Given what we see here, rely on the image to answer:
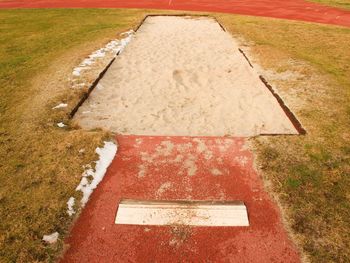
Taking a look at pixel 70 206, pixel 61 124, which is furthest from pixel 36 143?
pixel 70 206

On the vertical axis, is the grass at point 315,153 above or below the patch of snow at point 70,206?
below

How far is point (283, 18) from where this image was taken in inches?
634

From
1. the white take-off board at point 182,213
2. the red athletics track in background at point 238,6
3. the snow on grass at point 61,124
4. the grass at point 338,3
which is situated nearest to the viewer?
the white take-off board at point 182,213

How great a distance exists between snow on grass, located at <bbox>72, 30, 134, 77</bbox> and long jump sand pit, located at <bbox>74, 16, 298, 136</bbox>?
308 millimetres

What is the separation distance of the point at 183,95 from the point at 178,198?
3.75m

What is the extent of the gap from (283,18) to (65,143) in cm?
1388

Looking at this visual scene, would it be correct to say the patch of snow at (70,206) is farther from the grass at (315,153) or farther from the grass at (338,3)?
the grass at (338,3)

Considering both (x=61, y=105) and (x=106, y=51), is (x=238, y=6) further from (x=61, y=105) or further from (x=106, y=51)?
(x=61, y=105)

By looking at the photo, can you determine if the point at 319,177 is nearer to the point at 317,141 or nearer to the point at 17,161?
the point at 317,141

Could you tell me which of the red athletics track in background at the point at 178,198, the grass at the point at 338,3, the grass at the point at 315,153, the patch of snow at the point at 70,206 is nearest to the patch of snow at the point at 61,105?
the red athletics track in background at the point at 178,198

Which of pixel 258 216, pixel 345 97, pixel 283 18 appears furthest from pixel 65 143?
pixel 283 18

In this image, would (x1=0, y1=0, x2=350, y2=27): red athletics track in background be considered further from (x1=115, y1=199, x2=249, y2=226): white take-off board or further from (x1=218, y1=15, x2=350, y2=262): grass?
(x1=115, y1=199, x2=249, y2=226): white take-off board

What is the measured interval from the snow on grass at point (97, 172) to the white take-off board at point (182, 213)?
605mm

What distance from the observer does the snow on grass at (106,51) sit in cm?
940
